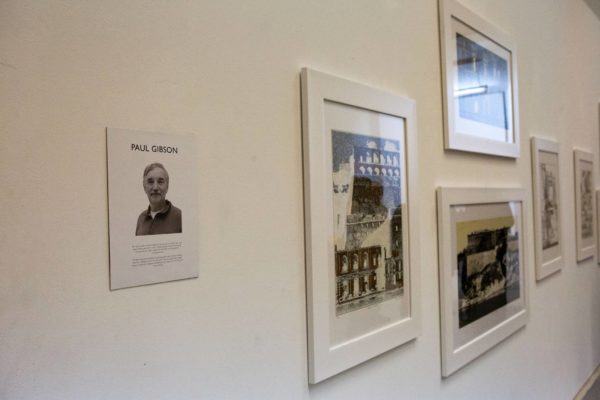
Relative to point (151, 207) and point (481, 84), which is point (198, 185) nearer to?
point (151, 207)

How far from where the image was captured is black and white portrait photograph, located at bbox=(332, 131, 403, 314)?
99cm

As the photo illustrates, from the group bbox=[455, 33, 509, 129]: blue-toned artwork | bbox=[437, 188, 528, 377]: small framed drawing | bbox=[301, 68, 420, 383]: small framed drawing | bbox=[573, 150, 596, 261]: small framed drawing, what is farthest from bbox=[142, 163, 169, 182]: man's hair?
bbox=[573, 150, 596, 261]: small framed drawing

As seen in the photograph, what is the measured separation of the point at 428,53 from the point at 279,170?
0.76 m

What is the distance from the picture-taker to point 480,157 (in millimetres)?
1596

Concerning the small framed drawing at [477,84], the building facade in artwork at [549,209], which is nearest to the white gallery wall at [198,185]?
the small framed drawing at [477,84]

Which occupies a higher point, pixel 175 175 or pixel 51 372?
pixel 175 175

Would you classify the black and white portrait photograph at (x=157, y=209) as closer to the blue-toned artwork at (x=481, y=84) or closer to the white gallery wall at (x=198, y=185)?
the white gallery wall at (x=198, y=185)

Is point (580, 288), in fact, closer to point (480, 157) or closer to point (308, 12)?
point (480, 157)

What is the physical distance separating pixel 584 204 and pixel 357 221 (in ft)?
7.53

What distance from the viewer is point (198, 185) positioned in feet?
2.42

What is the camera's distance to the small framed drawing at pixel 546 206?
6.52 feet

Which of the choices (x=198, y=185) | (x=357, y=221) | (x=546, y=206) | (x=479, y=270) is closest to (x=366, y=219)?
(x=357, y=221)

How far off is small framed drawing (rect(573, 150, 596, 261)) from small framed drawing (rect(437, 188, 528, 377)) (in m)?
0.95

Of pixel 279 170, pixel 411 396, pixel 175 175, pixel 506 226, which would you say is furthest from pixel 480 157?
pixel 175 175
